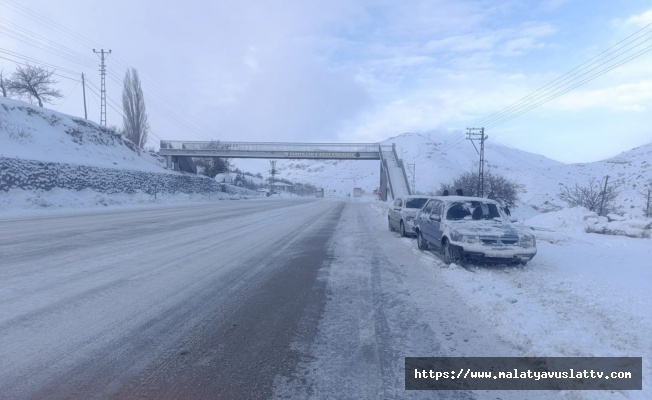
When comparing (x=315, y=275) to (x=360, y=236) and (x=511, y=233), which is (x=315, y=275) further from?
(x=360, y=236)

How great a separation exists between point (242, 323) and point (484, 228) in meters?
6.50

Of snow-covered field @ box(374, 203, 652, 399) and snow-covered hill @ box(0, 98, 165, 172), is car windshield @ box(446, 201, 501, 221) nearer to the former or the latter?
snow-covered field @ box(374, 203, 652, 399)

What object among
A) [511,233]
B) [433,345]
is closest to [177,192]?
[511,233]

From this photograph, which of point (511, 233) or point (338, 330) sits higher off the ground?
point (511, 233)

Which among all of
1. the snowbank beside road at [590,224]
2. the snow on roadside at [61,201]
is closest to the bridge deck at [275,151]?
the snow on roadside at [61,201]

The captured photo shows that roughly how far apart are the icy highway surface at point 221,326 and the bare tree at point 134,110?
5736cm

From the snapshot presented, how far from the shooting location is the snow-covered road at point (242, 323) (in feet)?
14.1

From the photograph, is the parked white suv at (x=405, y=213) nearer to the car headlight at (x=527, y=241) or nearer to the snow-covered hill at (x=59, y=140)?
the car headlight at (x=527, y=241)

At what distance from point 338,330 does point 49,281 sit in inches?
220

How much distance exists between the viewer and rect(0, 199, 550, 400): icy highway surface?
169 inches

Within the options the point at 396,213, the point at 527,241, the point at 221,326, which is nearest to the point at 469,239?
the point at 527,241

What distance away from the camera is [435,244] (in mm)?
12062

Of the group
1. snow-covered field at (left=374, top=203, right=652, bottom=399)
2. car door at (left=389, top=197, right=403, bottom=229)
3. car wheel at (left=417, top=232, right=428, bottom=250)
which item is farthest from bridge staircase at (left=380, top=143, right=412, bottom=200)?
snow-covered field at (left=374, top=203, right=652, bottom=399)

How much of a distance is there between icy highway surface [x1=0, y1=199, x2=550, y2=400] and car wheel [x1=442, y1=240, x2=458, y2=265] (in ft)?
2.12
